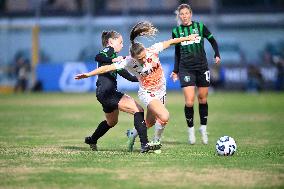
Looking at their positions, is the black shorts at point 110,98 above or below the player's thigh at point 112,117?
above

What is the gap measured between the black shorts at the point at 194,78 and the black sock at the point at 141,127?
251 cm

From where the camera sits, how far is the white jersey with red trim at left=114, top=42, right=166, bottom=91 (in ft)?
41.3

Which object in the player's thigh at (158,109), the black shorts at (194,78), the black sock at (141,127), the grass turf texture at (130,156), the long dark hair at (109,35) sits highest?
the long dark hair at (109,35)

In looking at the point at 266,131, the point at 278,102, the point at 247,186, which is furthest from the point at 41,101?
the point at 247,186

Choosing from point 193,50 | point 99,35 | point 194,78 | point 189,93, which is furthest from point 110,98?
point 99,35

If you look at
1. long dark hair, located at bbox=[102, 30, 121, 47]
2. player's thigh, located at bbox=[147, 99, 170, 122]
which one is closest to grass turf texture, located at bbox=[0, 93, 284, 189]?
player's thigh, located at bbox=[147, 99, 170, 122]

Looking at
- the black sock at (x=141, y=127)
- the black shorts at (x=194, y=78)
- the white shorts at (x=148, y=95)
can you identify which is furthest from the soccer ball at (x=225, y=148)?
the black shorts at (x=194, y=78)

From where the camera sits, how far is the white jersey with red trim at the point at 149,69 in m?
12.6

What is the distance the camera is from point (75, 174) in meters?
10.1

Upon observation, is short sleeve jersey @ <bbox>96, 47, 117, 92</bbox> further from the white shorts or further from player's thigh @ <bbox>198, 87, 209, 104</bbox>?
player's thigh @ <bbox>198, 87, 209, 104</bbox>

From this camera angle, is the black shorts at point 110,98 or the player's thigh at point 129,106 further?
the black shorts at point 110,98

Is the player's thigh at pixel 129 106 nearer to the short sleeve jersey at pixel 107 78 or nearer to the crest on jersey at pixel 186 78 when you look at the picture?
the short sleeve jersey at pixel 107 78

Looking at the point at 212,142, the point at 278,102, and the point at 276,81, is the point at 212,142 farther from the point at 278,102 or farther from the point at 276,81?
the point at 276,81

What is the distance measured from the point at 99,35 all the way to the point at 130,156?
1031 inches
